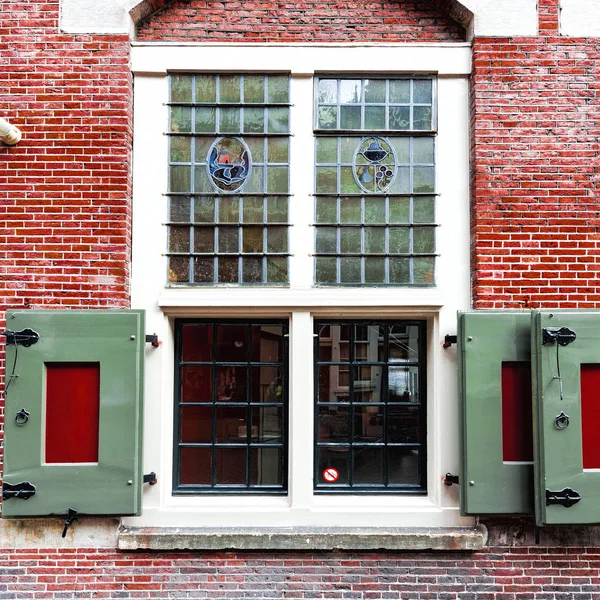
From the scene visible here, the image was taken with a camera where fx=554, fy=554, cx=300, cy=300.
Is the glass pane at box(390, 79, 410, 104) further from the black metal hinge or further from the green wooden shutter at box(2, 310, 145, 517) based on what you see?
the black metal hinge

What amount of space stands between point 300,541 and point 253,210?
299cm

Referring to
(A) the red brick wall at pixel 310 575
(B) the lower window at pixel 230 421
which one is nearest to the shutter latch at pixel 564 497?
(A) the red brick wall at pixel 310 575

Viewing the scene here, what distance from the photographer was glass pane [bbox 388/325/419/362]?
17.1 feet

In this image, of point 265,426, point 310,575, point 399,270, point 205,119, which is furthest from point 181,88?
point 310,575

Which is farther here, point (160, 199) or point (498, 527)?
point (160, 199)

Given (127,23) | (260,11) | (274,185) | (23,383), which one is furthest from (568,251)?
(23,383)

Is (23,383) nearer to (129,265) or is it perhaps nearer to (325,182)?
(129,265)

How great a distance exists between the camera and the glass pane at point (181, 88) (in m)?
5.22

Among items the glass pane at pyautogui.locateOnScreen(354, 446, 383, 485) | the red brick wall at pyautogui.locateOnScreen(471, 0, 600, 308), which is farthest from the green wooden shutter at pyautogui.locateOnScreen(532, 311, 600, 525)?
the glass pane at pyautogui.locateOnScreen(354, 446, 383, 485)

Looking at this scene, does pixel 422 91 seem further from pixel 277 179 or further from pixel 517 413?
pixel 517 413

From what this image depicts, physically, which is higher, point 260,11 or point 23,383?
point 260,11

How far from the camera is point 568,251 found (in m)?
4.98

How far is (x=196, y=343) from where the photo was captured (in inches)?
205

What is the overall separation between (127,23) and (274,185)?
1.97m
